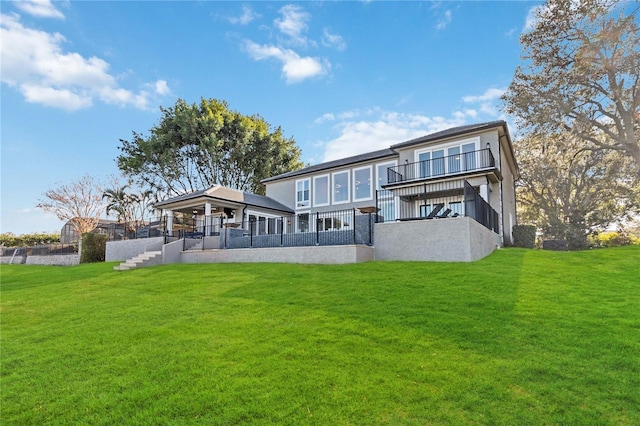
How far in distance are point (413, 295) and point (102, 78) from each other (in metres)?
17.0

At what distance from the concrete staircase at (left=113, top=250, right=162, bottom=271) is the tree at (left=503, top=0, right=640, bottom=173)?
24073 mm

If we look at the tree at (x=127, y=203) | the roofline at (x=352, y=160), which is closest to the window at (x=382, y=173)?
the roofline at (x=352, y=160)

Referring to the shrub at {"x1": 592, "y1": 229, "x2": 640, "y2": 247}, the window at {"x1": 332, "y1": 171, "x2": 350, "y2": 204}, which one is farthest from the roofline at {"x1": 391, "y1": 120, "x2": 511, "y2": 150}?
the shrub at {"x1": 592, "y1": 229, "x2": 640, "y2": 247}

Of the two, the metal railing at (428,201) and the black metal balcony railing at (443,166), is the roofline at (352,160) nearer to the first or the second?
the black metal balcony railing at (443,166)

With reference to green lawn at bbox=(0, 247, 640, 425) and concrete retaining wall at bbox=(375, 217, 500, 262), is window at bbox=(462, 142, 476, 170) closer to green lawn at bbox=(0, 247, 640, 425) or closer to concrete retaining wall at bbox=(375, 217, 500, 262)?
concrete retaining wall at bbox=(375, 217, 500, 262)

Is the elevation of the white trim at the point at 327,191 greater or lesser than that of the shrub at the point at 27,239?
greater

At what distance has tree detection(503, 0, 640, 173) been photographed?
62.4ft

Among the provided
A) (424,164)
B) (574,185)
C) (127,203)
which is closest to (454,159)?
(424,164)

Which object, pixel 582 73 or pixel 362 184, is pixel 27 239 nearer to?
pixel 362 184

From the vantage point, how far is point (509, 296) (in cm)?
737

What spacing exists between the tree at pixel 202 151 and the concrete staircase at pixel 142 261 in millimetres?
17536

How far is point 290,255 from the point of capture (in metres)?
15.7

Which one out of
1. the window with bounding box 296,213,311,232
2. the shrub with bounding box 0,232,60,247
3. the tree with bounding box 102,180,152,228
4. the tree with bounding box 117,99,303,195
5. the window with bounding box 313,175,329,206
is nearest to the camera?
the window with bounding box 313,175,329,206

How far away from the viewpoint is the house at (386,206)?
1359 centimetres
